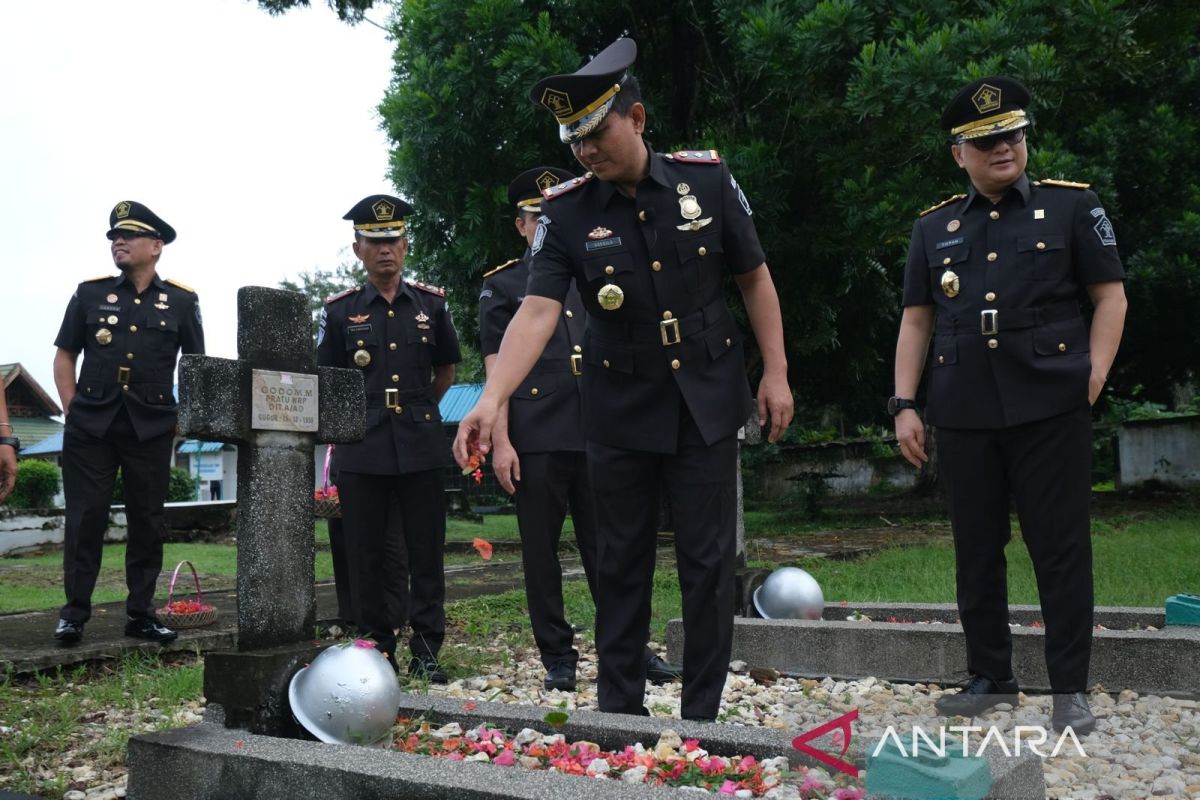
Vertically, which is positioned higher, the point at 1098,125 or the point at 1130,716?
the point at 1098,125

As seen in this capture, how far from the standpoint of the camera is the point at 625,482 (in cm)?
359

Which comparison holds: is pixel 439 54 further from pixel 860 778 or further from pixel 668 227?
pixel 860 778

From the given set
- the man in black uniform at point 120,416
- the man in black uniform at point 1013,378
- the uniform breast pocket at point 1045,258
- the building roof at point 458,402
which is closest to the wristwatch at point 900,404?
the man in black uniform at point 1013,378

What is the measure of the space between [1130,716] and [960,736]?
121 centimetres

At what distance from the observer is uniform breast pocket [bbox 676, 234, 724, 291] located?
352 centimetres

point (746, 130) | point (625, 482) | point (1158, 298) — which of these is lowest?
point (625, 482)

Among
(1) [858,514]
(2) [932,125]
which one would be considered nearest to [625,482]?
(2) [932,125]

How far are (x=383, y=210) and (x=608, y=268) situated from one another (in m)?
2.15

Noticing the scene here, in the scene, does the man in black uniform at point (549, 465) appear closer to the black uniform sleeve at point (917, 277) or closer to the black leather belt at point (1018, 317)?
the black uniform sleeve at point (917, 277)

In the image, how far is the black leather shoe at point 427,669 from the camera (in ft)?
16.4

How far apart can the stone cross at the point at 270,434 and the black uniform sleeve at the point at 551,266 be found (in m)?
0.96

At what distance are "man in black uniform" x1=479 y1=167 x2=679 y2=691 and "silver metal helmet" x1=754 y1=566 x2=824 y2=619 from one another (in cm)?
69

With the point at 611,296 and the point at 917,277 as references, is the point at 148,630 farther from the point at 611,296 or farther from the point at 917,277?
the point at 917,277

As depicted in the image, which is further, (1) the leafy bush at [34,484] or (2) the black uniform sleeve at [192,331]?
(1) the leafy bush at [34,484]
